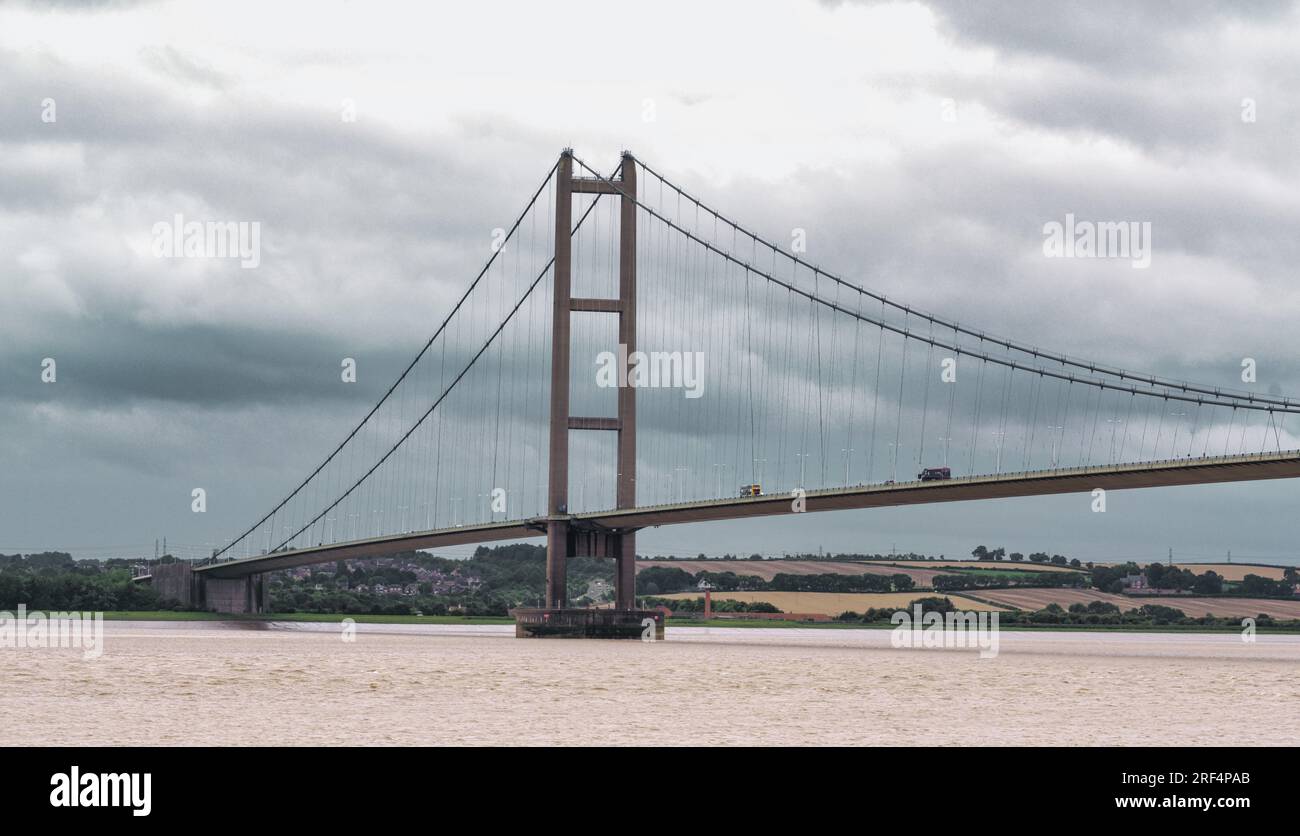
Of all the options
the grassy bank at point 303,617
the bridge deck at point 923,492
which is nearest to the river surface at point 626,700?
the bridge deck at point 923,492

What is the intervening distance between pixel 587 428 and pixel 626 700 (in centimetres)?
4627

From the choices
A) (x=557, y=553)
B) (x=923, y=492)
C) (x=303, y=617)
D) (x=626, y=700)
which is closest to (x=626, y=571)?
(x=557, y=553)

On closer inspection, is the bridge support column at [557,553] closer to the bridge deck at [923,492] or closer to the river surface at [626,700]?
the bridge deck at [923,492]

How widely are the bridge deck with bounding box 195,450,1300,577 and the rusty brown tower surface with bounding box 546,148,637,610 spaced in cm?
151

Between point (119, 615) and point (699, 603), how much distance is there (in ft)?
190

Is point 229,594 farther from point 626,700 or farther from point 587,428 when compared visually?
point 626,700

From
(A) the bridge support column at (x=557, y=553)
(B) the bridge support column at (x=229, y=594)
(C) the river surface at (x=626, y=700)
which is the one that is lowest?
(B) the bridge support column at (x=229, y=594)

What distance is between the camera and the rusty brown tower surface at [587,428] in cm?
7600

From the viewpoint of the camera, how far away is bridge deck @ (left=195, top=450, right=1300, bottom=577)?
51.2m

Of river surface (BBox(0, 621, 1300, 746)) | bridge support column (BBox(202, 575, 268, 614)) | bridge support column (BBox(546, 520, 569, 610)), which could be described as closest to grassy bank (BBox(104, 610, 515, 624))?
bridge support column (BBox(202, 575, 268, 614))

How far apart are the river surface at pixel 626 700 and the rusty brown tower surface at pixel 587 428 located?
84.2 ft
